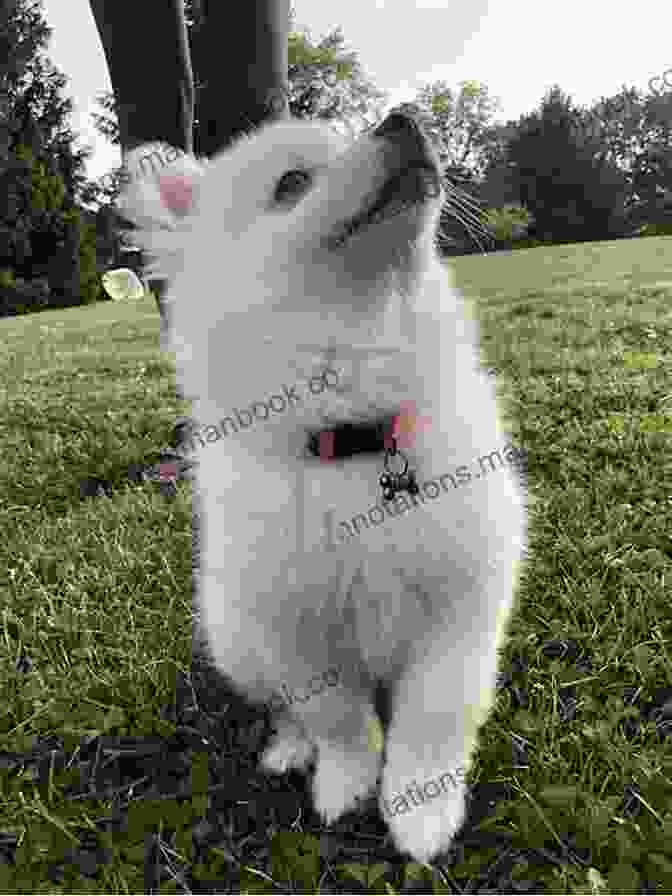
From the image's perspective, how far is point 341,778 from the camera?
1.67 m

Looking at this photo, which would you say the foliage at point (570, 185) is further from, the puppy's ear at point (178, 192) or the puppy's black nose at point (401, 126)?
the puppy's black nose at point (401, 126)

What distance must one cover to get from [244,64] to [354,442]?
1.55 metres

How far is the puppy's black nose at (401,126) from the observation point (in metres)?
1.42

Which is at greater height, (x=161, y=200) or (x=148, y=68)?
(x=148, y=68)

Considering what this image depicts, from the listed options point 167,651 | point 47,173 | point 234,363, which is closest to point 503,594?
point 234,363

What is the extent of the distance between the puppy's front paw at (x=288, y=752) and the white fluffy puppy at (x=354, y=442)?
0.37 feet

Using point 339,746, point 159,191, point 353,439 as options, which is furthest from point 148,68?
point 339,746

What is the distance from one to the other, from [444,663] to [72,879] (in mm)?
875

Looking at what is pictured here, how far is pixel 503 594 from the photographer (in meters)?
1.62

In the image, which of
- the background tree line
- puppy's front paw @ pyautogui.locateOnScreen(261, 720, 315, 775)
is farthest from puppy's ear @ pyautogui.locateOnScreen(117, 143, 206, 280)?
the background tree line

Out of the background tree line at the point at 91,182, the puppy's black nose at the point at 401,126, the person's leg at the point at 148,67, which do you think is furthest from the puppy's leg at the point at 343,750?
the background tree line at the point at 91,182

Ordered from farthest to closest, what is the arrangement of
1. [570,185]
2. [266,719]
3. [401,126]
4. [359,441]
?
[570,185] → [266,719] → [359,441] → [401,126]

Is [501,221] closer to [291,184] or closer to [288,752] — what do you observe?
[291,184]

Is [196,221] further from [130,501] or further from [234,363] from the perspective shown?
[130,501]
